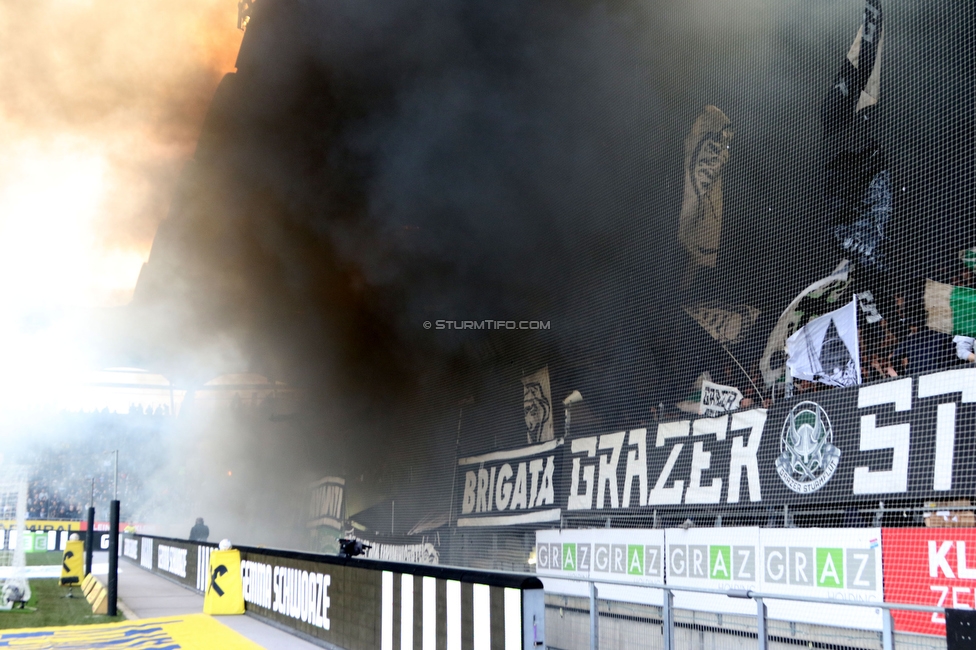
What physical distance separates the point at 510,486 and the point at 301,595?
377 centimetres

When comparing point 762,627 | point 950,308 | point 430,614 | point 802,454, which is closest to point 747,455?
point 802,454

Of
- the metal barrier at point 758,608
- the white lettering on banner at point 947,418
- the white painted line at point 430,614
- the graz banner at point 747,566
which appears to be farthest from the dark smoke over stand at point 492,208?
the white painted line at point 430,614

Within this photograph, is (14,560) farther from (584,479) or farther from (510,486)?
(584,479)

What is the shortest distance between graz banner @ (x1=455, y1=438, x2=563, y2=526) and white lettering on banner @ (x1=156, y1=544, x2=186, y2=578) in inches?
155

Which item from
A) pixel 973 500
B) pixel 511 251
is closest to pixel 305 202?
pixel 511 251

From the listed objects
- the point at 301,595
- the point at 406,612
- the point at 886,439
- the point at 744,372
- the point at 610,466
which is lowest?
the point at 301,595

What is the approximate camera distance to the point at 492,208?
36.1 feet

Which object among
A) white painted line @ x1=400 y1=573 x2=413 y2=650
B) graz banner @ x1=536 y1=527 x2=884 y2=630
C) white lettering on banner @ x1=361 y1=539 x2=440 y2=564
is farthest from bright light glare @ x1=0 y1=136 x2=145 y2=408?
white painted line @ x1=400 y1=573 x2=413 y2=650

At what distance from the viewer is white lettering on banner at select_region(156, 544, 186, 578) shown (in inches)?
432

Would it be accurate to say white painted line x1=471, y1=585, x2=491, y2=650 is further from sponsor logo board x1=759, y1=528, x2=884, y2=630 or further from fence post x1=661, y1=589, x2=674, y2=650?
sponsor logo board x1=759, y1=528, x2=884, y2=630

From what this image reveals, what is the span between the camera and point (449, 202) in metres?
11.6

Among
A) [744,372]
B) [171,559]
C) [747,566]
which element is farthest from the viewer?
[171,559]

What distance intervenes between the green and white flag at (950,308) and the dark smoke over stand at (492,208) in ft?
0.65

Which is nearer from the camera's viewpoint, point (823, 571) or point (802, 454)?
point (823, 571)
